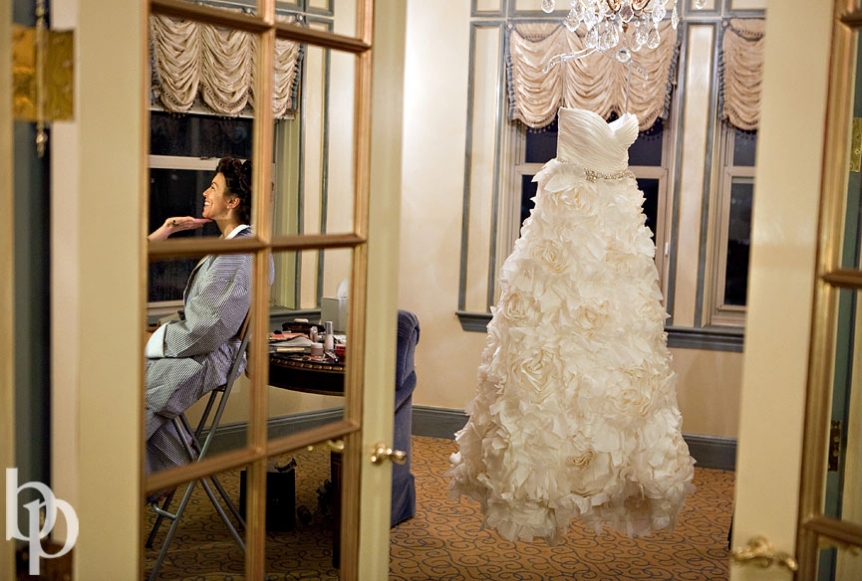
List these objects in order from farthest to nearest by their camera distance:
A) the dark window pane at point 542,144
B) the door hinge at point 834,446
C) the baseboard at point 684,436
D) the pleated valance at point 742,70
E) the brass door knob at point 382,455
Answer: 1. the dark window pane at point 542,144
2. the baseboard at point 684,436
3. the pleated valance at point 742,70
4. the brass door knob at point 382,455
5. the door hinge at point 834,446

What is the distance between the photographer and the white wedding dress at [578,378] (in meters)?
3.78

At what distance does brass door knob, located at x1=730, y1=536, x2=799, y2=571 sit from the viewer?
156cm

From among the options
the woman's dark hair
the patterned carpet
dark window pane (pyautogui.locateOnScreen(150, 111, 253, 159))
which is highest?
dark window pane (pyautogui.locateOnScreen(150, 111, 253, 159))

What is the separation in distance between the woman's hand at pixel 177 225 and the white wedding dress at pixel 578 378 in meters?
2.40

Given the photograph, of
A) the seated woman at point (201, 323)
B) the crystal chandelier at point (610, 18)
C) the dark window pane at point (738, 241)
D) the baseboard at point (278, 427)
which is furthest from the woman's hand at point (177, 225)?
the dark window pane at point (738, 241)

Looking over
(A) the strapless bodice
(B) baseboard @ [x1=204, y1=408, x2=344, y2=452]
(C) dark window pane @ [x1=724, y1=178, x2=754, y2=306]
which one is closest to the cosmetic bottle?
(B) baseboard @ [x1=204, y1=408, x2=344, y2=452]

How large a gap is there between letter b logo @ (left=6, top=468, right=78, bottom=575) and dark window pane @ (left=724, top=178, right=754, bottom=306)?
4429 mm

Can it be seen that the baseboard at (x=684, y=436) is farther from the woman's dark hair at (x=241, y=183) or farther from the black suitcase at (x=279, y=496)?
the woman's dark hair at (x=241, y=183)

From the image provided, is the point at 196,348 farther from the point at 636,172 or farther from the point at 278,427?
the point at 636,172

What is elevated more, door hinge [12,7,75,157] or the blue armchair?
door hinge [12,7,75,157]

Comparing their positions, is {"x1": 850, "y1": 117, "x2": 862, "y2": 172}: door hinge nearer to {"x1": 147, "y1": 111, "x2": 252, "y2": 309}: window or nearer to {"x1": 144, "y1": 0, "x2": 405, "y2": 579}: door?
{"x1": 144, "y1": 0, "x2": 405, "y2": 579}: door

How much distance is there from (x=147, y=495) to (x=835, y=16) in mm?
1235

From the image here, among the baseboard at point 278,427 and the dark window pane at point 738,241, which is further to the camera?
the dark window pane at point 738,241

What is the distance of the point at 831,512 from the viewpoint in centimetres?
156
